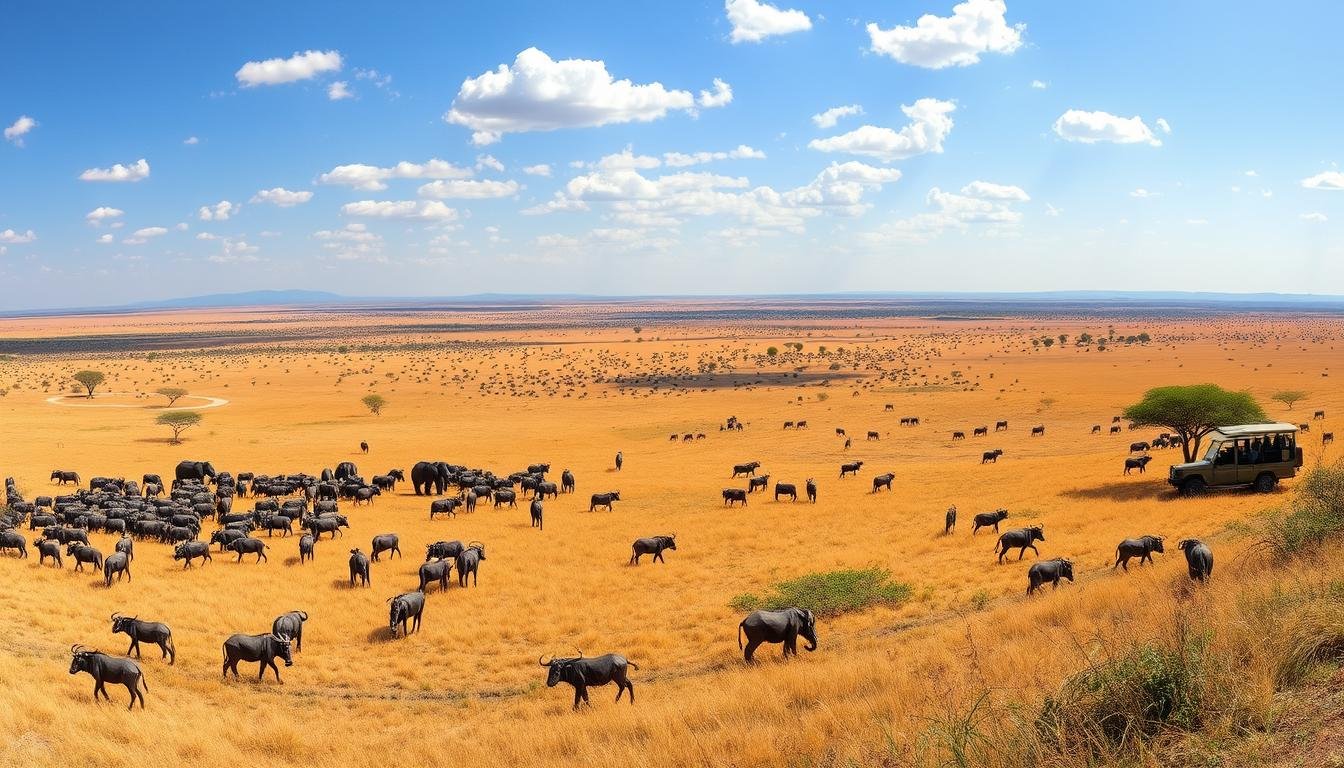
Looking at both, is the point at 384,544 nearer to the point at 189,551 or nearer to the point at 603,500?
the point at 189,551

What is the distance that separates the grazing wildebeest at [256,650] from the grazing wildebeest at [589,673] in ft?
21.9

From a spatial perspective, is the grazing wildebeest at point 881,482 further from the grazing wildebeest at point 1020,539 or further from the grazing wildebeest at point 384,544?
the grazing wildebeest at point 384,544

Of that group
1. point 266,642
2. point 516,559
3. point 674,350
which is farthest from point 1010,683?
point 674,350

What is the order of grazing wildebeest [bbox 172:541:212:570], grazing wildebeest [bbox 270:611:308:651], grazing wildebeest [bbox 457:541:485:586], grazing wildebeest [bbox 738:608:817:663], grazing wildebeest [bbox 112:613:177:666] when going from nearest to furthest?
grazing wildebeest [bbox 738:608:817:663] < grazing wildebeest [bbox 112:613:177:666] < grazing wildebeest [bbox 270:611:308:651] < grazing wildebeest [bbox 457:541:485:586] < grazing wildebeest [bbox 172:541:212:570]

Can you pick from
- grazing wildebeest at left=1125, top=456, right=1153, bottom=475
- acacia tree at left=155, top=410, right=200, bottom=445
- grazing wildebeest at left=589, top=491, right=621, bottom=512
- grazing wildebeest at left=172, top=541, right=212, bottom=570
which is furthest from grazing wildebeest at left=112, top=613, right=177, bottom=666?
acacia tree at left=155, top=410, right=200, bottom=445

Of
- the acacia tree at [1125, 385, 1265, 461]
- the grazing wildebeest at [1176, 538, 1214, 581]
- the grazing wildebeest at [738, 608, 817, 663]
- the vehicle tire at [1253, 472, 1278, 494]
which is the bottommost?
the grazing wildebeest at [738, 608, 817, 663]

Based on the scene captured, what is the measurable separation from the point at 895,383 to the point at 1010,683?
84000 millimetres

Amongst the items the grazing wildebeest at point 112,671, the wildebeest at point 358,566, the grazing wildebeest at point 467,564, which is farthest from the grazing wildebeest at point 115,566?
the grazing wildebeest at point 112,671

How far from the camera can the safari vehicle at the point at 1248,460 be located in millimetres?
27484

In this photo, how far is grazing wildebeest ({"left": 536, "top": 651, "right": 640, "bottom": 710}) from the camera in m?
14.7

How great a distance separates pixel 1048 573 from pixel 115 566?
2588 cm

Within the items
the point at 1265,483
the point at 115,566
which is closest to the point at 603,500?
the point at 115,566

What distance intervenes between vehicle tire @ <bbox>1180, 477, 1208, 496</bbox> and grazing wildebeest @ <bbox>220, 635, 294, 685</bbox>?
29.2 metres

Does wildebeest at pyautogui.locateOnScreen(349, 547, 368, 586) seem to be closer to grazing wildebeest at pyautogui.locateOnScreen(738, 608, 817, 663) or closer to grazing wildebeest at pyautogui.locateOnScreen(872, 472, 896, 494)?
grazing wildebeest at pyautogui.locateOnScreen(738, 608, 817, 663)
